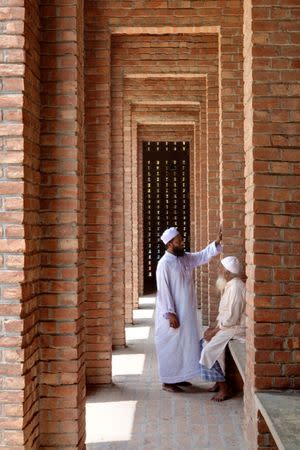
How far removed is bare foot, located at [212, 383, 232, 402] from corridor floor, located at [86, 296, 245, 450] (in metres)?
0.07

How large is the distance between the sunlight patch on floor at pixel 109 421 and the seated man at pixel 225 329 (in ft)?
2.92

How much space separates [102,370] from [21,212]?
387 cm

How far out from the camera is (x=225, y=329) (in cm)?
591

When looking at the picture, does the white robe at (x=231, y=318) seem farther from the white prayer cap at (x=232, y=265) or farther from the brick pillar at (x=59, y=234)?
the brick pillar at (x=59, y=234)

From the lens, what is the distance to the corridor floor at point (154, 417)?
488 centimetres

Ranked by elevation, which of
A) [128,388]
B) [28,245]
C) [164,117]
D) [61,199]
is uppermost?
[164,117]

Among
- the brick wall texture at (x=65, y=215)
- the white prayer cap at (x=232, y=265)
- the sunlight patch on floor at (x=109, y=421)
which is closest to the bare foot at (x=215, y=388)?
the sunlight patch on floor at (x=109, y=421)

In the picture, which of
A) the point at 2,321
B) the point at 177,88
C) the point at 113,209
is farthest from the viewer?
the point at 177,88

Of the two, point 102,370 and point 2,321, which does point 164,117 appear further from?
point 2,321

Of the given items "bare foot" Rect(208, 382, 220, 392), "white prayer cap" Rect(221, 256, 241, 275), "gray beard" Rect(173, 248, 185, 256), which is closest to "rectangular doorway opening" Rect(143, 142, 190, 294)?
"gray beard" Rect(173, 248, 185, 256)

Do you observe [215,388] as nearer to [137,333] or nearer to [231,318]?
[231,318]

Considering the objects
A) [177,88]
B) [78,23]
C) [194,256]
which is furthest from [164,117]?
[78,23]

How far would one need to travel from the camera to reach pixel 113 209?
871cm

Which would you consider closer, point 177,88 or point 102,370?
point 102,370
